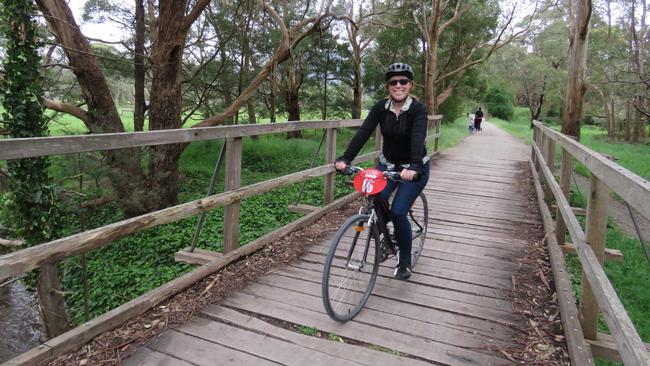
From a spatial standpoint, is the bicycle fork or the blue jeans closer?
the bicycle fork

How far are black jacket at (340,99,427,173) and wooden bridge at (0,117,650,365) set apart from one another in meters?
1.08

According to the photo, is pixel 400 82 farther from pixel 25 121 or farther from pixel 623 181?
pixel 25 121

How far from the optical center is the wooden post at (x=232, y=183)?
3.98 meters

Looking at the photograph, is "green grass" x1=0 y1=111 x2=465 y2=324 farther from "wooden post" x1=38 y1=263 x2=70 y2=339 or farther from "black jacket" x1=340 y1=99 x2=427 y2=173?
"black jacket" x1=340 y1=99 x2=427 y2=173

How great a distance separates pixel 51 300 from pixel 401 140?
4777mm

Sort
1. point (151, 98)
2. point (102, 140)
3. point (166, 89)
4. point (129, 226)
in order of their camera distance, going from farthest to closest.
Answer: point (151, 98) < point (166, 89) < point (129, 226) < point (102, 140)

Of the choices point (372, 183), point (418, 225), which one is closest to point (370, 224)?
point (372, 183)

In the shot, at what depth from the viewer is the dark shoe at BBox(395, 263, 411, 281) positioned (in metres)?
3.91

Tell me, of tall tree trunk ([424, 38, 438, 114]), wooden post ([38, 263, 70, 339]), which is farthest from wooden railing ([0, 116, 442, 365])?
tall tree trunk ([424, 38, 438, 114])

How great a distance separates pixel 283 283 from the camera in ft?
12.8

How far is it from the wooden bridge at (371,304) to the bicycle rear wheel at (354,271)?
4.2 inches

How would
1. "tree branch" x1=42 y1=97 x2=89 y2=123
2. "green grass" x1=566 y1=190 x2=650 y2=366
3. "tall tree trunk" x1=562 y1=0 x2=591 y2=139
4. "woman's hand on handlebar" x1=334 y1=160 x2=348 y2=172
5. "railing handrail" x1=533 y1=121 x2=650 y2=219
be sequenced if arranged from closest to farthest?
1. "railing handrail" x1=533 y1=121 x2=650 y2=219
2. "woman's hand on handlebar" x1=334 y1=160 x2=348 y2=172
3. "green grass" x1=566 y1=190 x2=650 y2=366
4. "tree branch" x1=42 y1=97 x2=89 y2=123
5. "tall tree trunk" x1=562 y1=0 x2=591 y2=139

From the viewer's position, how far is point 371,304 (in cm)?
355

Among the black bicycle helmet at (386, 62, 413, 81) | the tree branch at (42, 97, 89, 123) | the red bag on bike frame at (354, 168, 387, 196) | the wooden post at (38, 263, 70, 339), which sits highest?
the black bicycle helmet at (386, 62, 413, 81)
